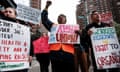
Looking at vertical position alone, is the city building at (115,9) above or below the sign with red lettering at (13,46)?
above

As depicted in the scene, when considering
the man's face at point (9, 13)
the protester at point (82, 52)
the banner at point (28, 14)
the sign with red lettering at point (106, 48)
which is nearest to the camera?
the man's face at point (9, 13)

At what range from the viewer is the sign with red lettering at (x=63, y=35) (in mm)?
6395

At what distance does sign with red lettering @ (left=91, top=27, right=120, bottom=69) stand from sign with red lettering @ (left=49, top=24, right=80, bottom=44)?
1.39ft

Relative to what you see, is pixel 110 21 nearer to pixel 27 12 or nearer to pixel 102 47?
pixel 102 47

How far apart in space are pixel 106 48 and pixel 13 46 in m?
2.38

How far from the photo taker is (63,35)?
21.1 feet

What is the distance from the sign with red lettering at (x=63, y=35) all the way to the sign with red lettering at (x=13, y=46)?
4.21ft

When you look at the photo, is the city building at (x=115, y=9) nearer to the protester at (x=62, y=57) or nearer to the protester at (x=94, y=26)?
the protester at (x=94, y=26)

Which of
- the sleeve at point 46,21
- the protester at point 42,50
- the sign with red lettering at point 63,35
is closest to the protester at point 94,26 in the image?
the sign with red lettering at point 63,35

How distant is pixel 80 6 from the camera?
5522 centimetres

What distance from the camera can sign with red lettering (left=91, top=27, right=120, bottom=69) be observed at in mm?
6320

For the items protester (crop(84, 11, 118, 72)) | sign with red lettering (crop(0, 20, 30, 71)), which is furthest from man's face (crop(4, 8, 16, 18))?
protester (crop(84, 11, 118, 72))

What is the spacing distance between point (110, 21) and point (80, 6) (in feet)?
159

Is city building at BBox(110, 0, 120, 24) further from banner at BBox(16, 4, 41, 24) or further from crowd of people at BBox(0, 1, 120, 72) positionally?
crowd of people at BBox(0, 1, 120, 72)
